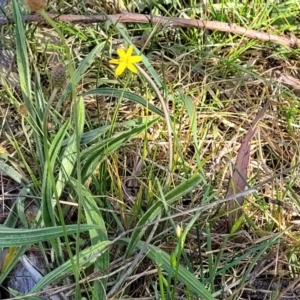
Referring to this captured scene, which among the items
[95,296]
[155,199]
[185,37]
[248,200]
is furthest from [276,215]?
[185,37]

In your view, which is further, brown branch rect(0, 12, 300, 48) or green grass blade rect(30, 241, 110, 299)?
brown branch rect(0, 12, 300, 48)

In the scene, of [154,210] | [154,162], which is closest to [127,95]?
[154,162]

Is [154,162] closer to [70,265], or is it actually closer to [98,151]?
[98,151]

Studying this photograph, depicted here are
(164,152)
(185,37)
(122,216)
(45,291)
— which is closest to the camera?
(45,291)

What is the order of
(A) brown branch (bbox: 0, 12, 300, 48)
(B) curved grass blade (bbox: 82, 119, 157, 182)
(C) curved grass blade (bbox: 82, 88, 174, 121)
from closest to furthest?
(B) curved grass blade (bbox: 82, 119, 157, 182)
(C) curved grass blade (bbox: 82, 88, 174, 121)
(A) brown branch (bbox: 0, 12, 300, 48)

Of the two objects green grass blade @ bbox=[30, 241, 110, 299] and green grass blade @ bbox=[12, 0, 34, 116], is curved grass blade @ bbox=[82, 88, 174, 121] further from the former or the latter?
green grass blade @ bbox=[30, 241, 110, 299]

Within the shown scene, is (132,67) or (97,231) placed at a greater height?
(132,67)

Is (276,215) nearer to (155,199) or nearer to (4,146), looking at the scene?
(155,199)

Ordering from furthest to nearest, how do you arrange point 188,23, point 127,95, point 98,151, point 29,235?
1. point 188,23
2. point 127,95
3. point 98,151
4. point 29,235

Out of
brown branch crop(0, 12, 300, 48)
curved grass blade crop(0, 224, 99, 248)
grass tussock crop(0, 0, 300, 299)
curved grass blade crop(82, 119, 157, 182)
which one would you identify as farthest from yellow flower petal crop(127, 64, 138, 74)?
brown branch crop(0, 12, 300, 48)
